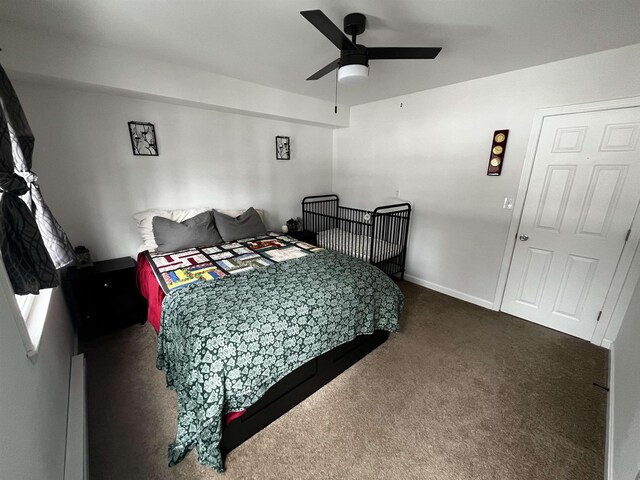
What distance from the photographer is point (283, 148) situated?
362cm

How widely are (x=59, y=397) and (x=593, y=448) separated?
287 centimetres

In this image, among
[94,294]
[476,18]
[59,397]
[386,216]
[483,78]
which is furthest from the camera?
[386,216]

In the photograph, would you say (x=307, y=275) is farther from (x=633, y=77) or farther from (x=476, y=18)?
(x=633, y=77)

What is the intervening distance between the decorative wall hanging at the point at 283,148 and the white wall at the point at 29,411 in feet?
9.45

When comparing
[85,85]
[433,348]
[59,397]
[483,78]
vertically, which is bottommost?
[433,348]

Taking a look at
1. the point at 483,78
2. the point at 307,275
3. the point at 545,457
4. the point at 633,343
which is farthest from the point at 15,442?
the point at 483,78

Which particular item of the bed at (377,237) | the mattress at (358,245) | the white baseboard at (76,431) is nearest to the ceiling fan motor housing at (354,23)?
the bed at (377,237)

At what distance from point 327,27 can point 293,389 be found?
2.08 m

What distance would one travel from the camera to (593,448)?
1454mm

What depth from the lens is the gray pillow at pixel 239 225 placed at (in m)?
2.88

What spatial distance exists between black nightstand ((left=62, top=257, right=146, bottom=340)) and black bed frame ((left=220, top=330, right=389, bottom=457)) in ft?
5.49

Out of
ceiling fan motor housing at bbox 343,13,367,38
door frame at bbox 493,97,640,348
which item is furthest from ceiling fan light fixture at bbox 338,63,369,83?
door frame at bbox 493,97,640,348

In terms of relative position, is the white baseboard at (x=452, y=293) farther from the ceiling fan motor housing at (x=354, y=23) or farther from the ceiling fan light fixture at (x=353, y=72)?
the ceiling fan motor housing at (x=354, y=23)

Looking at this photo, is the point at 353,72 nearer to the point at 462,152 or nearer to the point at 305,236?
the point at 462,152
